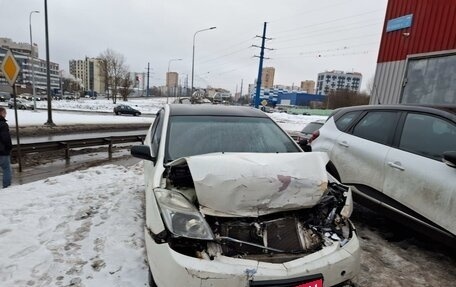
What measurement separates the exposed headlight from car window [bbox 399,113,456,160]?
8.56 ft

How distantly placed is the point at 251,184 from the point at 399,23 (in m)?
9.97

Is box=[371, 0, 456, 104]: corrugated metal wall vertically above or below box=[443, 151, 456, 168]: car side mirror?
above

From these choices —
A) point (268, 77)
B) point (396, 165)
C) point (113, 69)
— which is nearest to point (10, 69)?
point (396, 165)

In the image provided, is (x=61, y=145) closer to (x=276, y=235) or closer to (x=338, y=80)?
(x=276, y=235)

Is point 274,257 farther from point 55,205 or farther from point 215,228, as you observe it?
point 55,205

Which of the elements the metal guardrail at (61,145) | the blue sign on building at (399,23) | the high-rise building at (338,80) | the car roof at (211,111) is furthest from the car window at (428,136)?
the high-rise building at (338,80)

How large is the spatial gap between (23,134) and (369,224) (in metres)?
15.9

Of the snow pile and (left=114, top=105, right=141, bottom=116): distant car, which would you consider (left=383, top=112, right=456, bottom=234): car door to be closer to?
the snow pile

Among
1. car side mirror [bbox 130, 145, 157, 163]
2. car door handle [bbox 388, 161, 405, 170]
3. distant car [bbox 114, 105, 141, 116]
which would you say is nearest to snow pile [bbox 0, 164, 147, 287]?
car side mirror [bbox 130, 145, 157, 163]

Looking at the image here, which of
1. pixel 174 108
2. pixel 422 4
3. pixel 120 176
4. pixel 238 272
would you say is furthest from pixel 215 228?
pixel 422 4

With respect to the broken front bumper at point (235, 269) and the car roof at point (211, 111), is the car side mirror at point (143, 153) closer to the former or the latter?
the car roof at point (211, 111)

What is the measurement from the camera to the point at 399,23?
10.0m

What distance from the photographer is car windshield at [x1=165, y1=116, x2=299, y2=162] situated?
130 inches

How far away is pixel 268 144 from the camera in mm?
3611
